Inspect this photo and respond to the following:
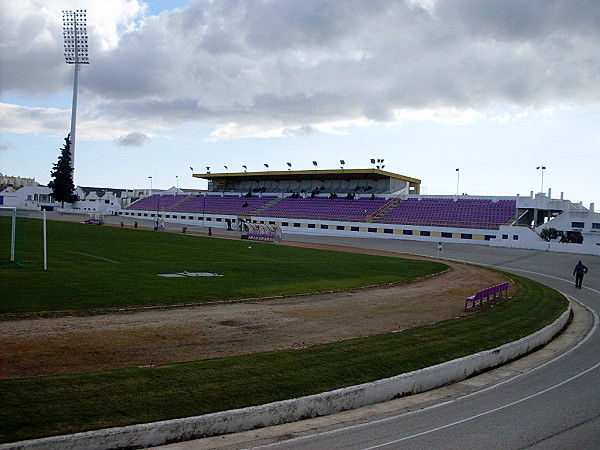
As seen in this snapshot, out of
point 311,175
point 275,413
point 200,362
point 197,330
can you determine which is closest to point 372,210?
point 311,175

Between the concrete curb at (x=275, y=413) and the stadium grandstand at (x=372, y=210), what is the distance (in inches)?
1720

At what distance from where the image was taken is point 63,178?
106562mm

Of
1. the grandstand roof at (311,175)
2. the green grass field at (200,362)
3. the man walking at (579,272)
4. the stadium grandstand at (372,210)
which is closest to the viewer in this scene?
the green grass field at (200,362)

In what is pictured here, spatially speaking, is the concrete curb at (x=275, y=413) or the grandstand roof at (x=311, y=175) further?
the grandstand roof at (x=311, y=175)

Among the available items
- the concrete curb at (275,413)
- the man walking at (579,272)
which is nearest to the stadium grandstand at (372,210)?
the man walking at (579,272)

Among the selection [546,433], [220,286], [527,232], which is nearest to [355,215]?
[527,232]

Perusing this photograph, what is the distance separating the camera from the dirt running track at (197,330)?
38.6 feet

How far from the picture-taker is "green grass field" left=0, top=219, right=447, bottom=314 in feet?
61.1

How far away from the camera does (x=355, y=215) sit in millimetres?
73750

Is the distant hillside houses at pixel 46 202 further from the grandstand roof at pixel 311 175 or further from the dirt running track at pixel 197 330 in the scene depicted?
the dirt running track at pixel 197 330

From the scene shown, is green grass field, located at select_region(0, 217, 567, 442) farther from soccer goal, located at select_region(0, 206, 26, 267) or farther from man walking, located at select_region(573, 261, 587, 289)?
man walking, located at select_region(573, 261, 587, 289)

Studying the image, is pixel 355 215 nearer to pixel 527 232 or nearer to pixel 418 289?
pixel 527 232

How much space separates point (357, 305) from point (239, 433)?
499 inches

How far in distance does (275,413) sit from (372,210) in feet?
216
